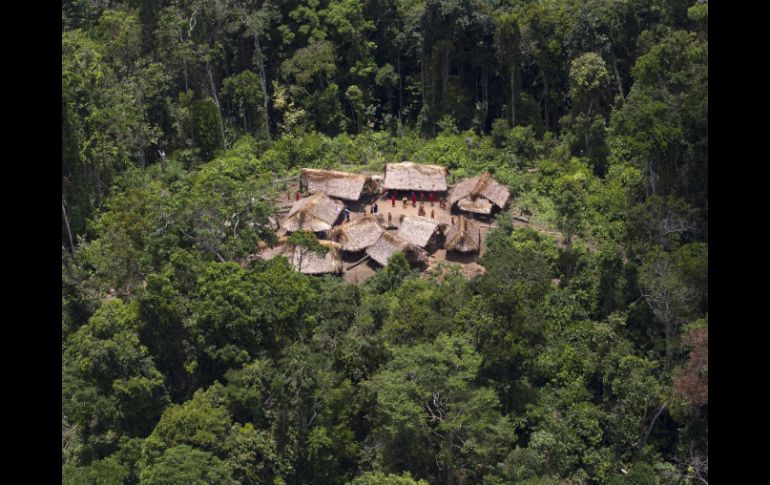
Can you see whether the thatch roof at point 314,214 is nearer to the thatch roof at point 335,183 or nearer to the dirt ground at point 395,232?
the thatch roof at point 335,183

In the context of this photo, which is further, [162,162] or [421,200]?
[162,162]

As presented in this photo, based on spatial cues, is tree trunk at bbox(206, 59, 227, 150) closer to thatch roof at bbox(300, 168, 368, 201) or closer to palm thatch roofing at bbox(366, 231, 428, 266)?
thatch roof at bbox(300, 168, 368, 201)

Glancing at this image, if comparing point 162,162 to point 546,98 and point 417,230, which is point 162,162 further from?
point 546,98

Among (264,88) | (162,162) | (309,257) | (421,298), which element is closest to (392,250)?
(309,257)

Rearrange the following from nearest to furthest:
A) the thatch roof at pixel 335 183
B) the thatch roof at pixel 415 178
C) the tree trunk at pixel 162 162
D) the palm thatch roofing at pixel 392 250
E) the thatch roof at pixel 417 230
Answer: the palm thatch roofing at pixel 392 250 → the thatch roof at pixel 417 230 → the thatch roof at pixel 335 183 → the thatch roof at pixel 415 178 → the tree trunk at pixel 162 162

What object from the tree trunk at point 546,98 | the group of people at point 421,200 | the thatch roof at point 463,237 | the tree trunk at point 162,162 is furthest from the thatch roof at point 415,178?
the tree trunk at point 162,162
